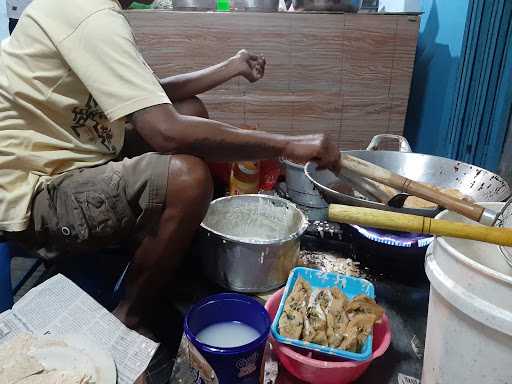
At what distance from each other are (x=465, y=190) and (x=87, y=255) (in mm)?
1539

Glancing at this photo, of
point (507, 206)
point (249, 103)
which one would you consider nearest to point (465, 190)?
point (507, 206)

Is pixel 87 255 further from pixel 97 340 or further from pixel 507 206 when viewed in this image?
pixel 507 206

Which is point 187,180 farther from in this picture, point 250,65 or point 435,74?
point 435,74

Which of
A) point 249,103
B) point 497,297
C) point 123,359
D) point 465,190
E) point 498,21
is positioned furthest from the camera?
point 249,103

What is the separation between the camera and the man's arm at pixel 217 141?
1095 millimetres

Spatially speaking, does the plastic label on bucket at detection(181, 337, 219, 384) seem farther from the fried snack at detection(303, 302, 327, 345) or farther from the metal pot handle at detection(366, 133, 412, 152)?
the metal pot handle at detection(366, 133, 412, 152)

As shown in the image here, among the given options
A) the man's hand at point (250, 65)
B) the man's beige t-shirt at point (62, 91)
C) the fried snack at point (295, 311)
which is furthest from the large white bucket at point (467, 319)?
the man's hand at point (250, 65)

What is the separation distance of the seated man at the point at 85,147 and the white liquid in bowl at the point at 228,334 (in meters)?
0.25

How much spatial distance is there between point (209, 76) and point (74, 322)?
3.81ft

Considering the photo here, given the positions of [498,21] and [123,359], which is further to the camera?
[498,21]

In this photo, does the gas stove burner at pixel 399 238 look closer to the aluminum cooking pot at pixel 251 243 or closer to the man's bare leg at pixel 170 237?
the aluminum cooking pot at pixel 251 243

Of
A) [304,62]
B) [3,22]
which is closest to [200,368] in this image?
[304,62]

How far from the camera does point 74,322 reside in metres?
1.06

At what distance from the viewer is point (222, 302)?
45.1 inches
